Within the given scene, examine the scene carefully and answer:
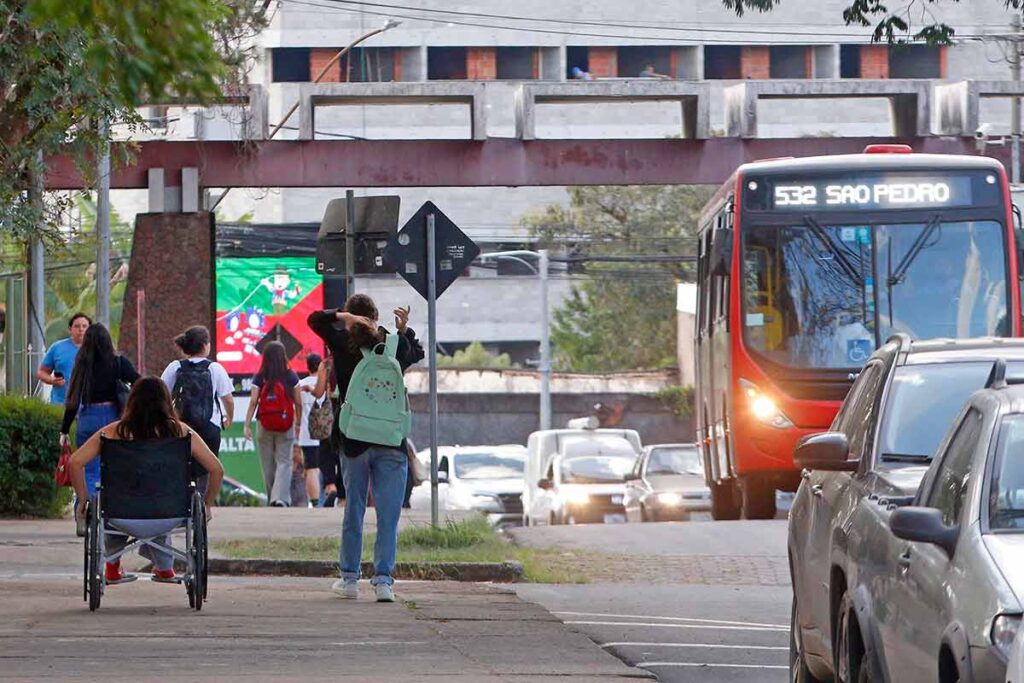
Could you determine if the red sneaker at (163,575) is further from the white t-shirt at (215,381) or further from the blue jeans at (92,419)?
the white t-shirt at (215,381)

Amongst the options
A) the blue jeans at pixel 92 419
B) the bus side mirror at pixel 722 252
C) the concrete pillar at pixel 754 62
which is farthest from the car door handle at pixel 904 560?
the concrete pillar at pixel 754 62

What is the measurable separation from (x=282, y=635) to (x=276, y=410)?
11134mm

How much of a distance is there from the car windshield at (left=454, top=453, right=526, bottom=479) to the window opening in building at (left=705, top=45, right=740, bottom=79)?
3192 centimetres

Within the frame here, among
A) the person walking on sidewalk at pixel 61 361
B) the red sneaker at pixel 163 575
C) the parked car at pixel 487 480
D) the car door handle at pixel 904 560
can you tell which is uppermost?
the person walking on sidewalk at pixel 61 361

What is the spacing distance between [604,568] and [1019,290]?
513 centimetres

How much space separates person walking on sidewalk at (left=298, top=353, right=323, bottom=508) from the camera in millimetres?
21781

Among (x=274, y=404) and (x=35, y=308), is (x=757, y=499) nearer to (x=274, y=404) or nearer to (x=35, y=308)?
(x=274, y=404)

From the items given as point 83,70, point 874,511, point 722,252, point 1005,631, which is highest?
point 83,70

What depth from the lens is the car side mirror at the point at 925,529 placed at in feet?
18.4

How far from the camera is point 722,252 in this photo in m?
18.1

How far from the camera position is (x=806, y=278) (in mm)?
18172

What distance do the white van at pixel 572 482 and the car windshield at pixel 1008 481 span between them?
71.5 ft

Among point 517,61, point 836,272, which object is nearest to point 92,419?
point 836,272

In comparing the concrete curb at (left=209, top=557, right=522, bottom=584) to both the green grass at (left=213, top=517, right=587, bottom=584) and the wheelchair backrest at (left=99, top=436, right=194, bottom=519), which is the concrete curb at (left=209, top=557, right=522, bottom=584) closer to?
the green grass at (left=213, top=517, right=587, bottom=584)
